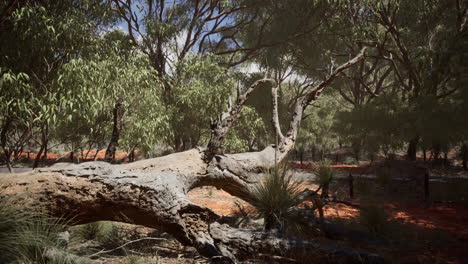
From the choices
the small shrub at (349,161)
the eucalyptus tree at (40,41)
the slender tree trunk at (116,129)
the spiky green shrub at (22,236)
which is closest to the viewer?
the spiky green shrub at (22,236)

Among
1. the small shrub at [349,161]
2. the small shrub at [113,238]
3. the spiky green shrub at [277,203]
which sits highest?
the small shrub at [349,161]

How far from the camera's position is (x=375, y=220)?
13.6ft

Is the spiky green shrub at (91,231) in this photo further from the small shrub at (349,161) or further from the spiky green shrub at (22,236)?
the small shrub at (349,161)

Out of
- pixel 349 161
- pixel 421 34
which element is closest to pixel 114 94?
pixel 421 34

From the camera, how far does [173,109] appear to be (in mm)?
8664

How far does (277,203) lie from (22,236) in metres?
2.33

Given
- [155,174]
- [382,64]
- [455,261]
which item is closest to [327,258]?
[455,261]

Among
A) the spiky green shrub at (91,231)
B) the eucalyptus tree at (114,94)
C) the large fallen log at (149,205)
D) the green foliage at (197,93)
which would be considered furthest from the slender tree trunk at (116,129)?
the large fallen log at (149,205)

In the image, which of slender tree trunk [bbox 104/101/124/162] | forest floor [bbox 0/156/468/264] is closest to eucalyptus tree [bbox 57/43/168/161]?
slender tree trunk [bbox 104/101/124/162]

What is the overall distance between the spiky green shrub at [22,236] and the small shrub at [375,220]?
12.8ft

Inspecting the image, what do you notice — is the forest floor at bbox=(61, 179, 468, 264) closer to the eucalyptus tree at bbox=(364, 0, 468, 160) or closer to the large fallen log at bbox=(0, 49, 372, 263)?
the large fallen log at bbox=(0, 49, 372, 263)

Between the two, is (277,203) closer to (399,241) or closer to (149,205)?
(149,205)

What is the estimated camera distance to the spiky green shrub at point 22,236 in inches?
87.9

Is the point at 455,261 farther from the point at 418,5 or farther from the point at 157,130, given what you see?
the point at 418,5
